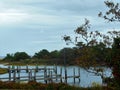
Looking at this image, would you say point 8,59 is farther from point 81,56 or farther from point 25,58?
point 81,56

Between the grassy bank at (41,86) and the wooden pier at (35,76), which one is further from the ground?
the grassy bank at (41,86)

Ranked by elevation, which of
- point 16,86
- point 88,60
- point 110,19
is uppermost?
point 110,19

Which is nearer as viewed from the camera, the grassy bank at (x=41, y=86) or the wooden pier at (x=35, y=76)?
the grassy bank at (x=41, y=86)

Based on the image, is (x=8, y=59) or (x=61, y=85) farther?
(x=8, y=59)

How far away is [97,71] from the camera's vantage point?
22.8 metres

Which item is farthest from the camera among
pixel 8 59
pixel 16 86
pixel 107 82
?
pixel 8 59

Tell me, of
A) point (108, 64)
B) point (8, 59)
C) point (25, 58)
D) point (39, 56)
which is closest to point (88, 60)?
point (108, 64)

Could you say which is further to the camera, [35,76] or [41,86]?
[35,76]

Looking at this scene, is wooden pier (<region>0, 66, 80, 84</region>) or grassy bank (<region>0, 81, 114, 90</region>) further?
wooden pier (<region>0, 66, 80, 84</region>)

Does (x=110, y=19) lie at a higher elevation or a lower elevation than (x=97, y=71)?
higher

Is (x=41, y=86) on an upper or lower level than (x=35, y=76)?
upper

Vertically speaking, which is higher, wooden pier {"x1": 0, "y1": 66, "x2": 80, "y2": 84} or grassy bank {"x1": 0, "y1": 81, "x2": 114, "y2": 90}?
grassy bank {"x1": 0, "y1": 81, "x2": 114, "y2": 90}

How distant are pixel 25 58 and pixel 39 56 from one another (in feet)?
55.9

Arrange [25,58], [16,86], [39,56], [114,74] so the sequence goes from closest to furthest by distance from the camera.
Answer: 1. [114,74]
2. [16,86]
3. [39,56]
4. [25,58]
